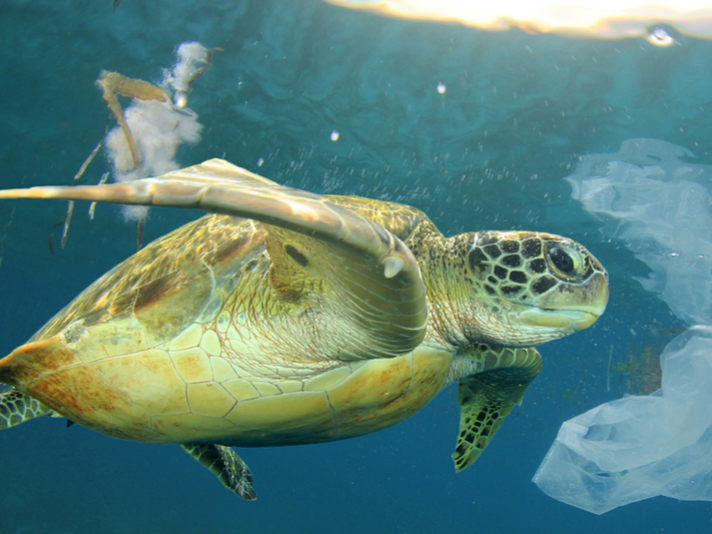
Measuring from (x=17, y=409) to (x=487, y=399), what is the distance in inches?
138

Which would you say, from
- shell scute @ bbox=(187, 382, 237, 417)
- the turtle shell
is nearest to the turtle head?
the turtle shell

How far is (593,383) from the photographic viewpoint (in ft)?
69.8

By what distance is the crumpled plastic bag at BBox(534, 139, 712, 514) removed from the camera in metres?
5.80

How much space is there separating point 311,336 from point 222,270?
0.49 m

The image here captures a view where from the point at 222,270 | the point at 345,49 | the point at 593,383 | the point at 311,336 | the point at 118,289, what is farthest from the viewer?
the point at 593,383

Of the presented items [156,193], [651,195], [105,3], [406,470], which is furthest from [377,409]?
[406,470]

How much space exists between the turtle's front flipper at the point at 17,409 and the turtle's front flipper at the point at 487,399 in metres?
3.08

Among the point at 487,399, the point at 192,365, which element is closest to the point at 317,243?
the point at 192,365

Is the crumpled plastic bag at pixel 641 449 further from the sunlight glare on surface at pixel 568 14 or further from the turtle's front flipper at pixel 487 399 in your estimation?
the sunlight glare on surface at pixel 568 14

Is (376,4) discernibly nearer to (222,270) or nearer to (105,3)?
(105,3)

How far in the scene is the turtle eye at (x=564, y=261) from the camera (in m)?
1.93

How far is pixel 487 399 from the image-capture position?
3.36 meters

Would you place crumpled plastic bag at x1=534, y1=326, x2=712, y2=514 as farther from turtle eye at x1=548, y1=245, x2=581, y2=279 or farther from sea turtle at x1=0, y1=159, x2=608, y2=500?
turtle eye at x1=548, y1=245, x2=581, y2=279

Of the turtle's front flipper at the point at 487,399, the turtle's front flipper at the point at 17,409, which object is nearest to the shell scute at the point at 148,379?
the turtle's front flipper at the point at 17,409
